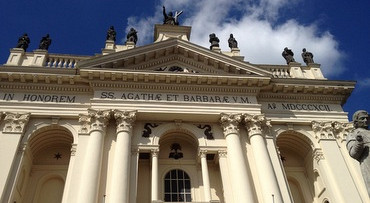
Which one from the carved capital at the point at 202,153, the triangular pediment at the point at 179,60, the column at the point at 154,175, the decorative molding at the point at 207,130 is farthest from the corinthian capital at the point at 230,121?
the column at the point at 154,175

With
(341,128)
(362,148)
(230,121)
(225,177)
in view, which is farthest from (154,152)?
(362,148)

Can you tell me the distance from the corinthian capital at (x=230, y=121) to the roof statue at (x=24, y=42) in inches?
481

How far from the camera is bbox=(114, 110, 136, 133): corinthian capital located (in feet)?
56.0

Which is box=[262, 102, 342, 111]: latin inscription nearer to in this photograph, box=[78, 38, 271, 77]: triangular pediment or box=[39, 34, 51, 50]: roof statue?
box=[78, 38, 271, 77]: triangular pediment

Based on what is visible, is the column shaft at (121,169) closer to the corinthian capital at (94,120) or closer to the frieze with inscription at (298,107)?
the corinthian capital at (94,120)

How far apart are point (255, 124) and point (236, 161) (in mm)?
2606

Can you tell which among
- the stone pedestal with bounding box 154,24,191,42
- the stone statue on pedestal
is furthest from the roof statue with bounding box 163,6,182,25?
the stone statue on pedestal

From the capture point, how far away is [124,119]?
17.3 metres

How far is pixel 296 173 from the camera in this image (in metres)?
19.7

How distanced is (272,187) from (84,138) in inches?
358

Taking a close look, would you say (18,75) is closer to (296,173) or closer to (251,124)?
(251,124)

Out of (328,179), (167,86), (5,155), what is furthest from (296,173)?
(5,155)

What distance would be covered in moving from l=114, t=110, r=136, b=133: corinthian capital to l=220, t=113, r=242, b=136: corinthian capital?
4566mm

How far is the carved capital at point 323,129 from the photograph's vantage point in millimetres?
18969
